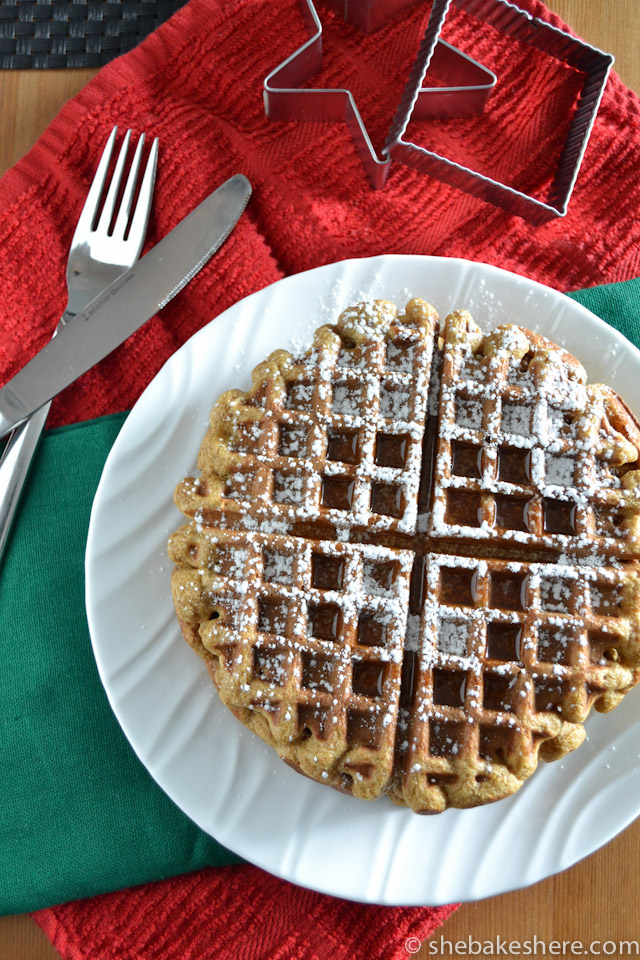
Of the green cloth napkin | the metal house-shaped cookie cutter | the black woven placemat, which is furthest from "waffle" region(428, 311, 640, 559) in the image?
the black woven placemat

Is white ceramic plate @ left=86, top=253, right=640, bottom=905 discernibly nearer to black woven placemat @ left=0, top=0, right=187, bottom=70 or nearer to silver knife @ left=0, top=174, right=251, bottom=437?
silver knife @ left=0, top=174, right=251, bottom=437

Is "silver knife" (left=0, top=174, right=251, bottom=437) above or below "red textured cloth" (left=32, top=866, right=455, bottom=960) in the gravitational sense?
above

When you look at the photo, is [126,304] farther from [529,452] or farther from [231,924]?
[231,924]

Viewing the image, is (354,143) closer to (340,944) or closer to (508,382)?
(508,382)

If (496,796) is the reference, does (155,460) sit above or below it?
above

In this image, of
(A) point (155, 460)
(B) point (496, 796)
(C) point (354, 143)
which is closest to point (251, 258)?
(C) point (354, 143)
